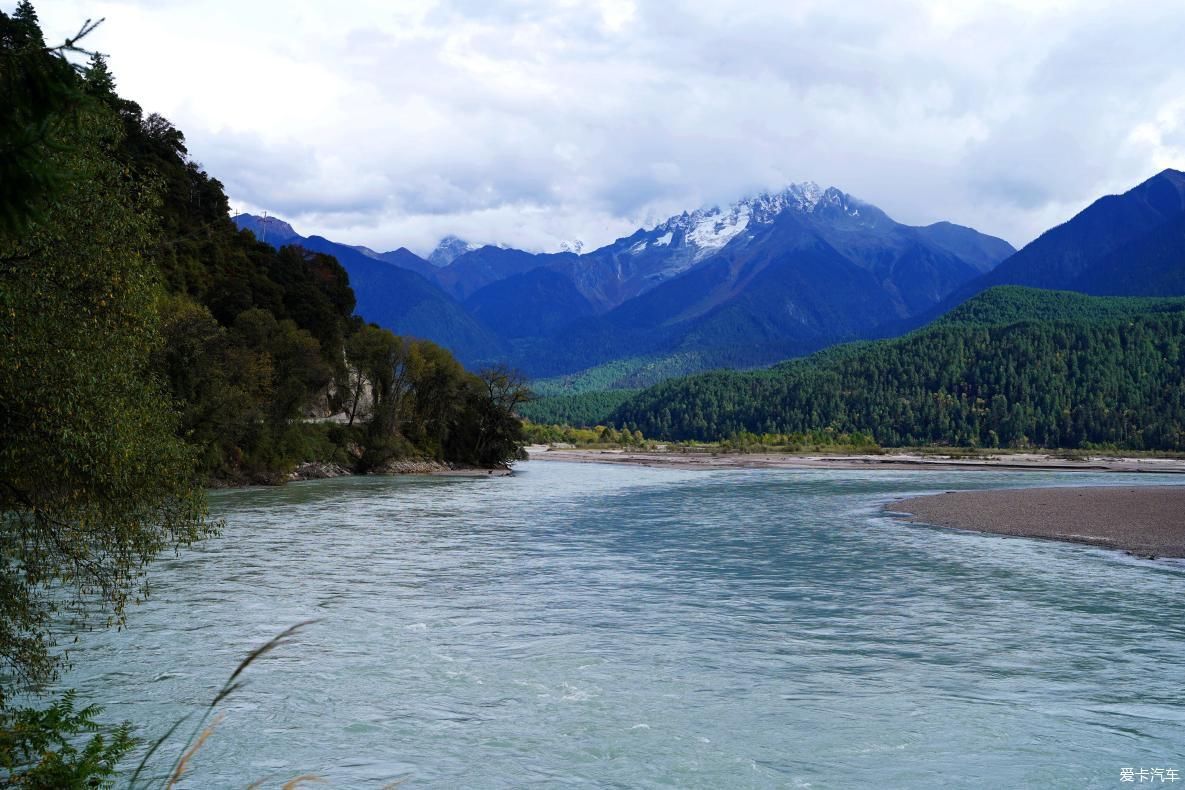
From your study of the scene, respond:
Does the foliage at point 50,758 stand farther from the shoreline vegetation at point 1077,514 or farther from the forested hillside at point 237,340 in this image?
the shoreline vegetation at point 1077,514

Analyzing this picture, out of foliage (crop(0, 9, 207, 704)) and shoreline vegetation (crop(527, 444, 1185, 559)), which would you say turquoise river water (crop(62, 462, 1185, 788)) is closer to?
foliage (crop(0, 9, 207, 704))

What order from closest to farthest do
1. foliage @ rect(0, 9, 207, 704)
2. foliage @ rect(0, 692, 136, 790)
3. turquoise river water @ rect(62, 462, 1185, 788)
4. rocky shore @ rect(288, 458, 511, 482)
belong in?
foliage @ rect(0, 692, 136, 790) < foliage @ rect(0, 9, 207, 704) < turquoise river water @ rect(62, 462, 1185, 788) < rocky shore @ rect(288, 458, 511, 482)

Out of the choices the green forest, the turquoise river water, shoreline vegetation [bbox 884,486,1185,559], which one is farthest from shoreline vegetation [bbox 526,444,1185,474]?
the green forest

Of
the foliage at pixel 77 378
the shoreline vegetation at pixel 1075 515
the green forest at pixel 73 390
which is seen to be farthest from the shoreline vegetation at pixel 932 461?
the foliage at pixel 77 378

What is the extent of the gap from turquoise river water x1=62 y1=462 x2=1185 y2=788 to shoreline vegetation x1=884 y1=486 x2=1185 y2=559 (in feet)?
14.2

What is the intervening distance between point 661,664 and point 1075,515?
43.2 metres

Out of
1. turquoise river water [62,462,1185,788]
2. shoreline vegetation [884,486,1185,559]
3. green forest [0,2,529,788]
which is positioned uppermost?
green forest [0,2,529,788]

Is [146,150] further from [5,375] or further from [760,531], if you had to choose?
[5,375]

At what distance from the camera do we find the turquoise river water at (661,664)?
16.3m

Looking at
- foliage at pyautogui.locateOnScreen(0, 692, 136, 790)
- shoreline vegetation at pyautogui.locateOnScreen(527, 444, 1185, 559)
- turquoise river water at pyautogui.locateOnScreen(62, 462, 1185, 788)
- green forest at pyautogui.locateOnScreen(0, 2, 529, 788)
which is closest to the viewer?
green forest at pyautogui.locateOnScreen(0, 2, 529, 788)

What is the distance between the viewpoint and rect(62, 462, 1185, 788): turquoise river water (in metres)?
16.3

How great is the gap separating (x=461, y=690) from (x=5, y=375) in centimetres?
1084

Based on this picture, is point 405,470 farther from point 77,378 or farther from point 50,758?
point 50,758

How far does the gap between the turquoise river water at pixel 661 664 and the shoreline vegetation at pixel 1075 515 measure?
4.32 m
